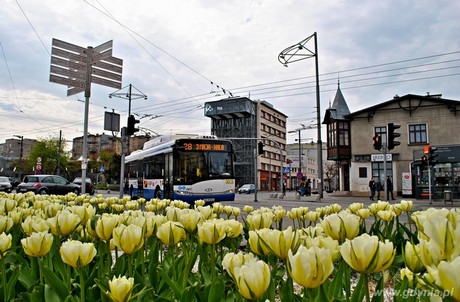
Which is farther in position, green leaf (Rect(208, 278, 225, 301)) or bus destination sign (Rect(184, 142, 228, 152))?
bus destination sign (Rect(184, 142, 228, 152))

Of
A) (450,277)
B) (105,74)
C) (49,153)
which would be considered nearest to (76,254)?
(450,277)

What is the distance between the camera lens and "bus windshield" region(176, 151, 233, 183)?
54.5 ft

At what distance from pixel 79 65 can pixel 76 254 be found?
1322 centimetres

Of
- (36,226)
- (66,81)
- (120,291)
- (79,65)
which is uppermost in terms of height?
(79,65)

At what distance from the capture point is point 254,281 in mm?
1096

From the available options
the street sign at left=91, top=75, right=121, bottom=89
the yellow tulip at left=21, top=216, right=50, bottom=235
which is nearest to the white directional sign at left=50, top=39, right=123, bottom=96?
the street sign at left=91, top=75, right=121, bottom=89

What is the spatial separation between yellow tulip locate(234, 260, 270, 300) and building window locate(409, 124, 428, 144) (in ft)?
127

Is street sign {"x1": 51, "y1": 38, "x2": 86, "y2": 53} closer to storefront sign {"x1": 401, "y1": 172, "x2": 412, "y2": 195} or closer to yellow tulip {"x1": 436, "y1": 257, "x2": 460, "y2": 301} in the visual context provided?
yellow tulip {"x1": 436, "y1": 257, "x2": 460, "y2": 301}

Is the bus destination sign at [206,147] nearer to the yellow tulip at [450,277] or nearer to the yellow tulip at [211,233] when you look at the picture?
the yellow tulip at [211,233]

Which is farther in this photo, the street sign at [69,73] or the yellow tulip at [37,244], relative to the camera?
the street sign at [69,73]

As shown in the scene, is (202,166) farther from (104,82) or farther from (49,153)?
(49,153)

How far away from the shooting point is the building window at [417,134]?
3516 cm

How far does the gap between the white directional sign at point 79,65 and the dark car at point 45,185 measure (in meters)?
16.3

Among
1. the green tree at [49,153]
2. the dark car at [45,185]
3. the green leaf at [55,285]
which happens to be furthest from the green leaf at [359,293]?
the green tree at [49,153]
